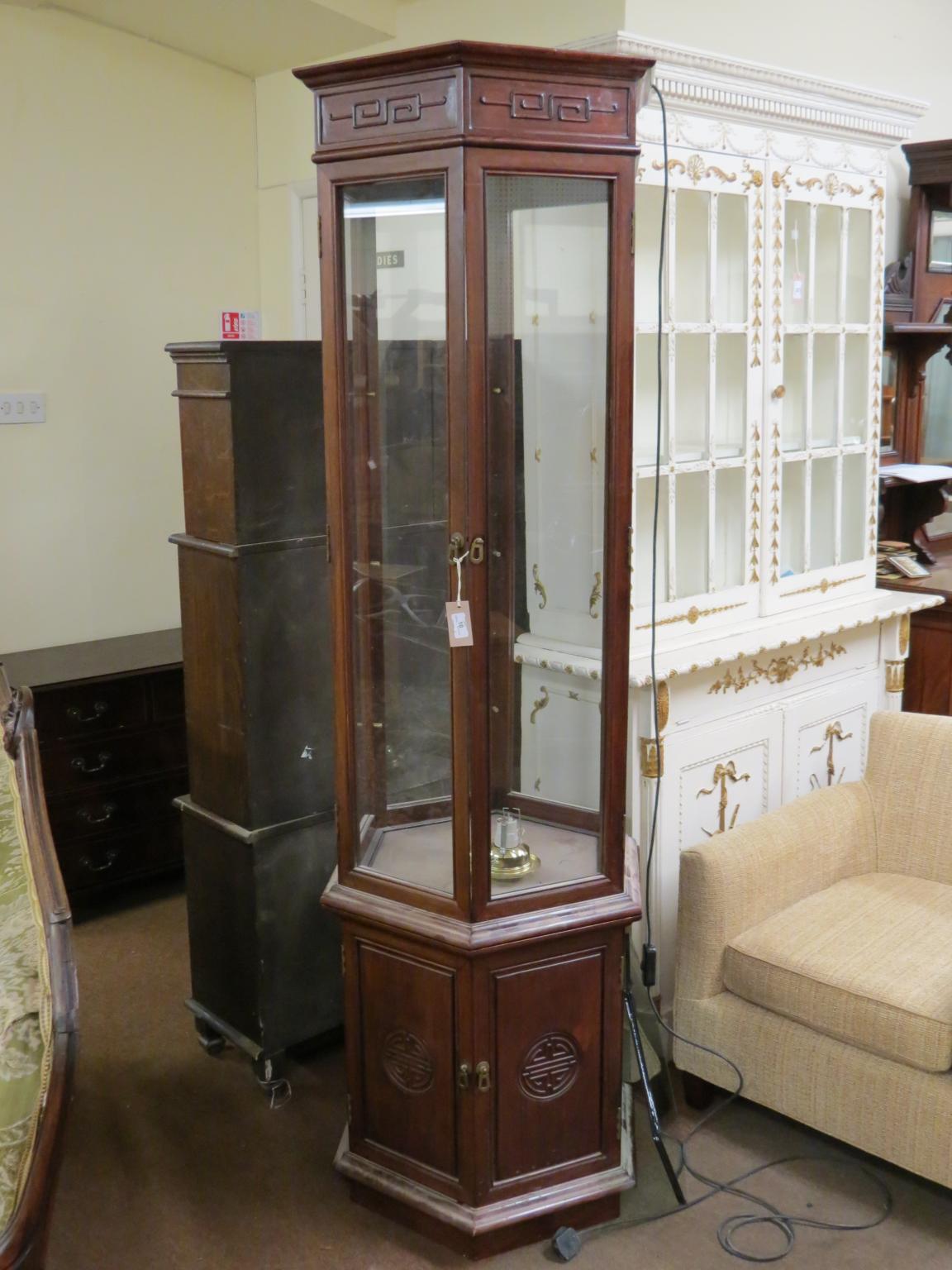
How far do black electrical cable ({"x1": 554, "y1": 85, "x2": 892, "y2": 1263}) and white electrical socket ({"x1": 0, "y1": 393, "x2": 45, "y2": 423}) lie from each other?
1.85 m

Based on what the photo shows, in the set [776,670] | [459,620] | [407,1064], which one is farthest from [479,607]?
[776,670]

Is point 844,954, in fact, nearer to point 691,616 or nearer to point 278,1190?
point 691,616

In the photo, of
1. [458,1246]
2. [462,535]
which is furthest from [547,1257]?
[462,535]

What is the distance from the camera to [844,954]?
226 centimetres

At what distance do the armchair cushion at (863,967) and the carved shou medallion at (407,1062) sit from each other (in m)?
0.67

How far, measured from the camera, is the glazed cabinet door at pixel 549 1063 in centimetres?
197

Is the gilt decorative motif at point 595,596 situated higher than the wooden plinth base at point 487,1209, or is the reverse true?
the gilt decorative motif at point 595,596

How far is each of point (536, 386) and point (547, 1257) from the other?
1459 millimetres

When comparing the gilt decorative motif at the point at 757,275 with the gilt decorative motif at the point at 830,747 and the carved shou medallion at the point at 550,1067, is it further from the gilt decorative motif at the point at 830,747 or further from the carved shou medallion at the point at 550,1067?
the carved shou medallion at the point at 550,1067

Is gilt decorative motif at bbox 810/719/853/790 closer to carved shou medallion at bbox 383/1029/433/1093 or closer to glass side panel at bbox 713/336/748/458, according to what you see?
glass side panel at bbox 713/336/748/458

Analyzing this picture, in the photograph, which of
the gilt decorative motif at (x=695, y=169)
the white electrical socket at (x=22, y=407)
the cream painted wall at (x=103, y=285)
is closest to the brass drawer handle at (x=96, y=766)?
the cream painted wall at (x=103, y=285)

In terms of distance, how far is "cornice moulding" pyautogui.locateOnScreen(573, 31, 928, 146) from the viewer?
2.29m

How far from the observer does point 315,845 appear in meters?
2.53

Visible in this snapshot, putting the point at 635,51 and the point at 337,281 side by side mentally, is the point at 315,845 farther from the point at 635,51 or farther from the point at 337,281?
the point at 635,51
